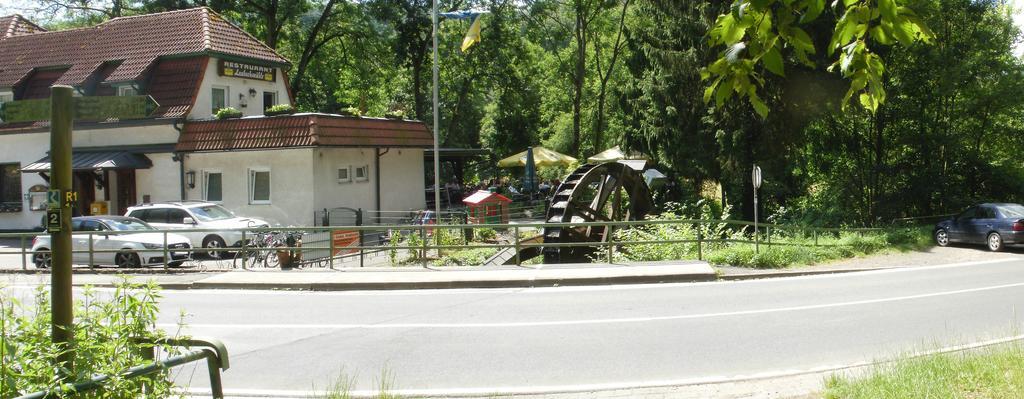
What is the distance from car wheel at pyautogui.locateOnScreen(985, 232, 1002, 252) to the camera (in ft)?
72.8

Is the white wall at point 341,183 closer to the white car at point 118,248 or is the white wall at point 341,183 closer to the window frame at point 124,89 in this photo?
the white car at point 118,248

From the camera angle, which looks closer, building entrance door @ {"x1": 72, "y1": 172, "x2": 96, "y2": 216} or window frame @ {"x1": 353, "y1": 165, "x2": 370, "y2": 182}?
window frame @ {"x1": 353, "y1": 165, "x2": 370, "y2": 182}

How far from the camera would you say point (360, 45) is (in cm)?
4384

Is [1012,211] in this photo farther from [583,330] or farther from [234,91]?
[234,91]

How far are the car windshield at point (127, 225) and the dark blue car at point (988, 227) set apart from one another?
2210 centimetres

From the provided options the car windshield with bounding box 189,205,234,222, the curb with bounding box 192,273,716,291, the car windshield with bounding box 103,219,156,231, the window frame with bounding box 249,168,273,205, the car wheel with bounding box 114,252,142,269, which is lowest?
the curb with bounding box 192,273,716,291

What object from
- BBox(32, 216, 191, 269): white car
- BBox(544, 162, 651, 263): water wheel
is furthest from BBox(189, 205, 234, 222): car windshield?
BBox(544, 162, 651, 263): water wheel

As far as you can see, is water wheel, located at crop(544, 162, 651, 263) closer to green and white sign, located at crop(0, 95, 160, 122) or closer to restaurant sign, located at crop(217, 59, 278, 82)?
green and white sign, located at crop(0, 95, 160, 122)

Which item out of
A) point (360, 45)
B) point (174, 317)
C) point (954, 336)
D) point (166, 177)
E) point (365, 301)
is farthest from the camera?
point (360, 45)

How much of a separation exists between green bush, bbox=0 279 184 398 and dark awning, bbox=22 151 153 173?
1022 inches

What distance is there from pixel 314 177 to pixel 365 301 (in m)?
13.5

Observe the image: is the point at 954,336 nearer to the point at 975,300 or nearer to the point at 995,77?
the point at 975,300

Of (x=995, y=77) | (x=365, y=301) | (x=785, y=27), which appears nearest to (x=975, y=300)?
(x=365, y=301)

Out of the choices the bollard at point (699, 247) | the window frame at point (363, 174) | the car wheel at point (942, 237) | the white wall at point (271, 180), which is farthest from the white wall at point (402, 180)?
the car wheel at point (942, 237)
